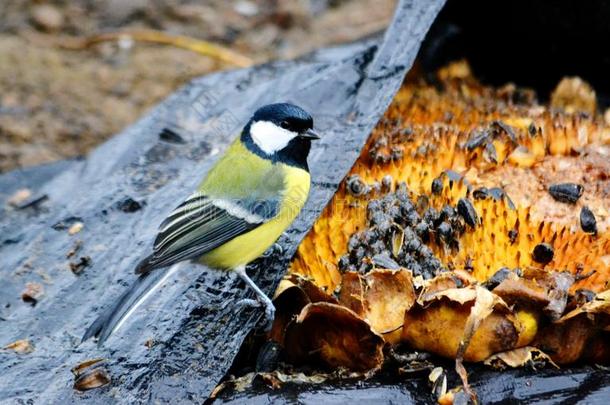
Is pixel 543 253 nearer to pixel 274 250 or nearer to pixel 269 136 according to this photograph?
pixel 274 250

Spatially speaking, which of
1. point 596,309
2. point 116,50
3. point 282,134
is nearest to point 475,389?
point 596,309

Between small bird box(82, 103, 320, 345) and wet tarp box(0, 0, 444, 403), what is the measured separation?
Result: 0.17 feet

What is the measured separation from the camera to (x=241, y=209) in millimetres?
2943

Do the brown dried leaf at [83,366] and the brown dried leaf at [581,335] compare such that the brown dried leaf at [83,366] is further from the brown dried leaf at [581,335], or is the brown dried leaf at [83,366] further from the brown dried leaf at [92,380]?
the brown dried leaf at [581,335]

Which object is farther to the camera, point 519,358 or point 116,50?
point 116,50

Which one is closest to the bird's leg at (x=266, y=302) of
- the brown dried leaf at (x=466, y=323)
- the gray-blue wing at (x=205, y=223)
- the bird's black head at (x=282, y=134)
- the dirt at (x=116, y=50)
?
the gray-blue wing at (x=205, y=223)

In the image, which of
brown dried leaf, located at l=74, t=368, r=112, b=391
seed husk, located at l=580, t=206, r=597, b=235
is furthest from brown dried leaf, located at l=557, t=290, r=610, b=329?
brown dried leaf, located at l=74, t=368, r=112, b=391

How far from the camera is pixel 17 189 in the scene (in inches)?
151

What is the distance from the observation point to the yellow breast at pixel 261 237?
279 cm

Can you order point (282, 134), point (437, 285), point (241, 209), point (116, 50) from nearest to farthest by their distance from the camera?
1. point (437, 285)
2. point (241, 209)
3. point (282, 134)
4. point (116, 50)

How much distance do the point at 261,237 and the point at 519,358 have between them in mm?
960

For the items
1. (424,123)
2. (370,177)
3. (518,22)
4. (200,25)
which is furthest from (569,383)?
(200,25)

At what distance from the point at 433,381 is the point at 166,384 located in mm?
753

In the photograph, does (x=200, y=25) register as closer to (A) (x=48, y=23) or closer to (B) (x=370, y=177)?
(A) (x=48, y=23)
